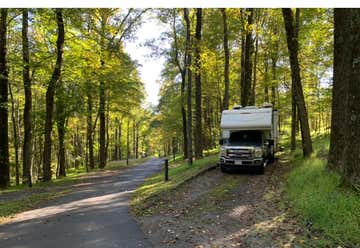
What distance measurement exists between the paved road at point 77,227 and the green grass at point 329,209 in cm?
361

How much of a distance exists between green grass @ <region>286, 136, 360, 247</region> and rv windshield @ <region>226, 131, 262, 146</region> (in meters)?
6.00

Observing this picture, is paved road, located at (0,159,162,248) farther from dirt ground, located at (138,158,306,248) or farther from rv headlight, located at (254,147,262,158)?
rv headlight, located at (254,147,262,158)

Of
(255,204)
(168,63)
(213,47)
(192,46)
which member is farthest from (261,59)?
(255,204)

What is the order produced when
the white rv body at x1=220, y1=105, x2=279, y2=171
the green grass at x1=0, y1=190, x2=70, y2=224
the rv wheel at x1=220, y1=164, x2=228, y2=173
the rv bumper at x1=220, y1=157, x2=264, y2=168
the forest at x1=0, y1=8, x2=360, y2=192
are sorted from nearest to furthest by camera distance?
the green grass at x1=0, y1=190, x2=70, y2=224 < the forest at x1=0, y1=8, x2=360, y2=192 < the rv bumper at x1=220, y1=157, x2=264, y2=168 < the white rv body at x1=220, y1=105, x2=279, y2=171 < the rv wheel at x1=220, y1=164, x2=228, y2=173

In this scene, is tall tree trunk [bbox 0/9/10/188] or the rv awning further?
the rv awning

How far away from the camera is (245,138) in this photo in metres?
16.8

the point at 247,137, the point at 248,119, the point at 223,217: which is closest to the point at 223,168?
the point at 247,137

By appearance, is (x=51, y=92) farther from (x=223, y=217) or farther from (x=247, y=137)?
(x=223, y=217)

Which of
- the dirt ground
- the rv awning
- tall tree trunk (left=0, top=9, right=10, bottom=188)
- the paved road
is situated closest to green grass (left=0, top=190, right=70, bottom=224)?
the paved road

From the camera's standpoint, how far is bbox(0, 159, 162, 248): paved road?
22.8 feet

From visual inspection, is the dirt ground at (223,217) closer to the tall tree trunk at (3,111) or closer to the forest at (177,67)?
the forest at (177,67)

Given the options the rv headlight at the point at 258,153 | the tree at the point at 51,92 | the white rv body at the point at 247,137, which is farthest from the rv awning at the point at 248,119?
the tree at the point at 51,92

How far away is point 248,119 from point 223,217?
9.05 m

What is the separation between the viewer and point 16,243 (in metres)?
7.01
